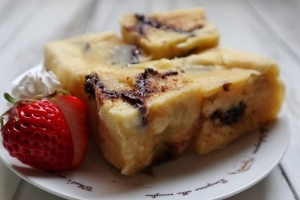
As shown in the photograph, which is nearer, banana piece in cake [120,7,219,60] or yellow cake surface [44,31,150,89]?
yellow cake surface [44,31,150,89]

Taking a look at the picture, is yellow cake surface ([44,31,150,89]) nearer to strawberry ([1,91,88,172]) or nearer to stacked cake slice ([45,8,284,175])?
stacked cake slice ([45,8,284,175])

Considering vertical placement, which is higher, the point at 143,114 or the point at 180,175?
the point at 143,114

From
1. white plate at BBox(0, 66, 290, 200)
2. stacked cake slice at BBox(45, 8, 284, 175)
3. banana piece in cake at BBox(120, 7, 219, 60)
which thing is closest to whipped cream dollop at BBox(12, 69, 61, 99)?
stacked cake slice at BBox(45, 8, 284, 175)

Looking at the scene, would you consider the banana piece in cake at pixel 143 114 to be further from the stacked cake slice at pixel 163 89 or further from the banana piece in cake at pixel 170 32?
the banana piece in cake at pixel 170 32

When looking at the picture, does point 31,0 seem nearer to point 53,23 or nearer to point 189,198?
point 53,23

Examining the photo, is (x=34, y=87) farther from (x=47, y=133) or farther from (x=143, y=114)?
(x=143, y=114)

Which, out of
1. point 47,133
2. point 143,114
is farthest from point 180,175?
point 47,133

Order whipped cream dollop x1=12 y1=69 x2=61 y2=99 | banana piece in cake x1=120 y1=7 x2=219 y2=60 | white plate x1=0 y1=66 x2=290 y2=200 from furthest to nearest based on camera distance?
banana piece in cake x1=120 y1=7 x2=219 y2=60 < whipped cream dollop x1=12 y1=69 x2=61 y2=99 < white plate x1=0 y1=66 x2=290 y2=200

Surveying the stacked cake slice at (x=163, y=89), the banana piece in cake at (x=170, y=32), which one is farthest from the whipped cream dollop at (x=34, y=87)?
the banana piece in cake at (x=170, y=32)
